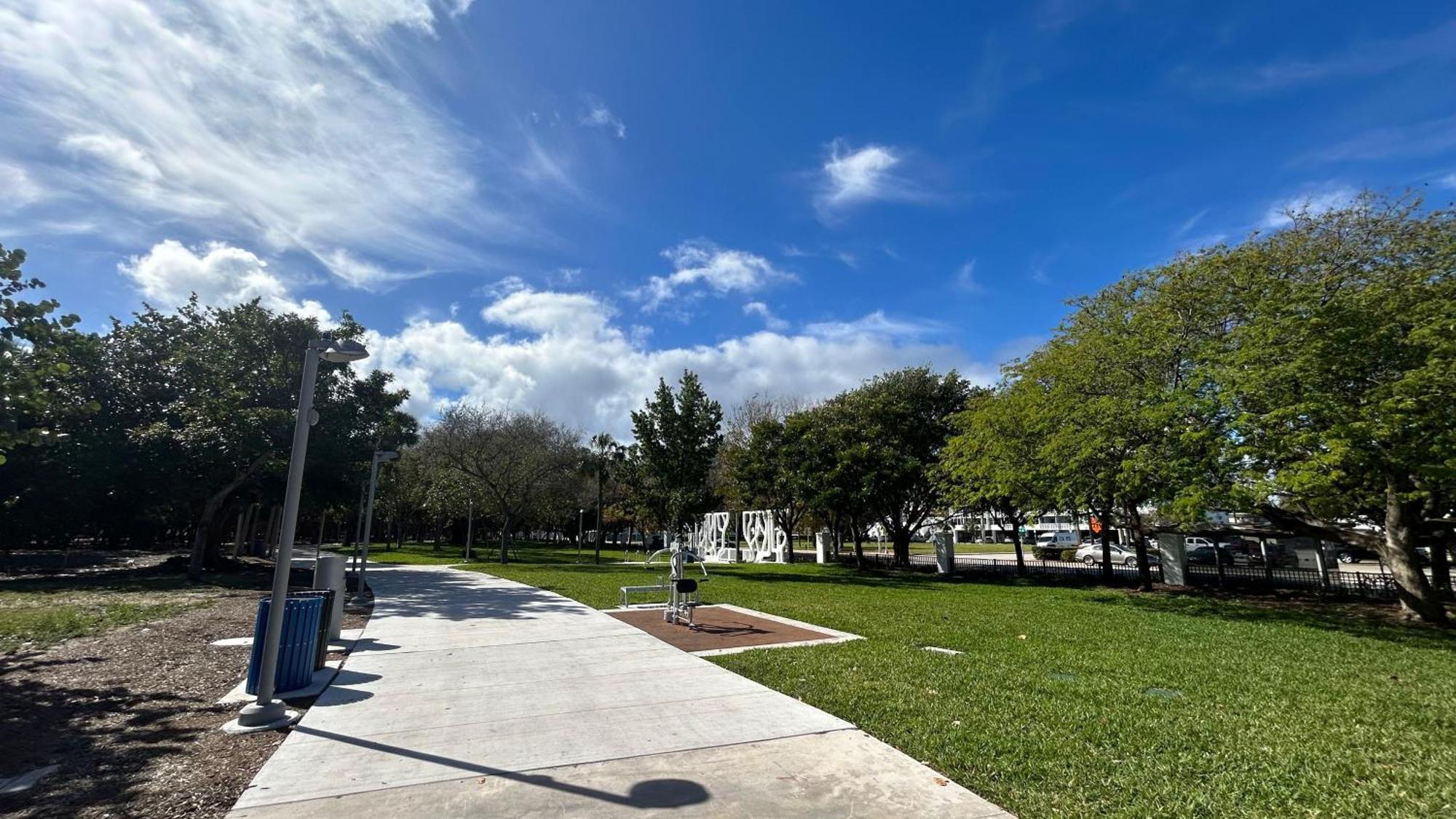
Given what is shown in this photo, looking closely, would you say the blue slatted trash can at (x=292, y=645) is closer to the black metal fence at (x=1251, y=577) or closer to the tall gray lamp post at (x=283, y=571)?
the tall gray lamp post at (x=283, y=571)

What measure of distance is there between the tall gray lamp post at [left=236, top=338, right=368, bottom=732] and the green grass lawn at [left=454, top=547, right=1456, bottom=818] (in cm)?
487

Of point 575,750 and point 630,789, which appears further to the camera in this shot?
point 575,750

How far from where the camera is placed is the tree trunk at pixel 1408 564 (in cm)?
1447

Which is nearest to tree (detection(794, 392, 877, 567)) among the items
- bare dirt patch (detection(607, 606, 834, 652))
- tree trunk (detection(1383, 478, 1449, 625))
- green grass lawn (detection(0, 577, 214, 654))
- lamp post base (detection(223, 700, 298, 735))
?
bare dirt patch (detection(607, 606, 834, 652))

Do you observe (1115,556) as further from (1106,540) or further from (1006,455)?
(1006,455)

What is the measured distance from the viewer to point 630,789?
446cm

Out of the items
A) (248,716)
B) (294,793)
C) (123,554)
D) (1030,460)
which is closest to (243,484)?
(123,554)

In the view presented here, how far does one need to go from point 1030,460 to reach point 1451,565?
22.7 m

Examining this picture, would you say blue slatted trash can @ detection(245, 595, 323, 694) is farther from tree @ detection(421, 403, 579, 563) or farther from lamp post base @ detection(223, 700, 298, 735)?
tree @ detection(421, 403, 579, 563)

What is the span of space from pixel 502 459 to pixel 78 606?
23.3 metres

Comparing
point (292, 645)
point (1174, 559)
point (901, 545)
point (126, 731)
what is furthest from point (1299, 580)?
point (126, 731)

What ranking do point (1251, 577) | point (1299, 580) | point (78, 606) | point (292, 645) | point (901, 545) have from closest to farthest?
1. point (292, 645)
2. point (78, 606)
3. point (1299, 580)
4. point (1251, 577)
5. point (901, 545)

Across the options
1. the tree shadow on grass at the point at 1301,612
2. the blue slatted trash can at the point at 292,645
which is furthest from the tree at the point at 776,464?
the blue slatted trash can at the point at 292,645

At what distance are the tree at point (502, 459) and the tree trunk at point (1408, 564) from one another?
33.9 metres
